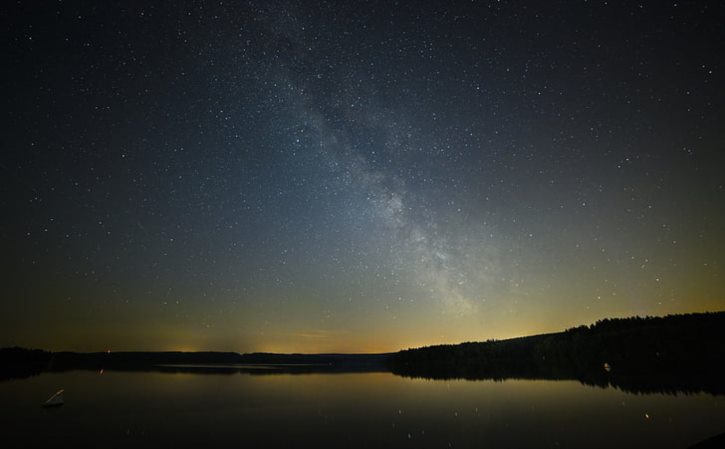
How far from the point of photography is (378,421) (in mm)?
24422

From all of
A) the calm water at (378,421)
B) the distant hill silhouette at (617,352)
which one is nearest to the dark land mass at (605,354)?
the distant hill silhouette at (617,352)

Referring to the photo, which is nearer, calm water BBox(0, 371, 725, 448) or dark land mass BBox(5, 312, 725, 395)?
calm water BBox(0, 371, 725, 448)

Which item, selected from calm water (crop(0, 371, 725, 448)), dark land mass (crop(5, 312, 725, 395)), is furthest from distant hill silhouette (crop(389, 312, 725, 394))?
calm water (crop(0, 371, 725, 448))

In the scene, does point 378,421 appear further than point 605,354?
No

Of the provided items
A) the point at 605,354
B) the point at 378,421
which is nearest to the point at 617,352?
the point at 605,354

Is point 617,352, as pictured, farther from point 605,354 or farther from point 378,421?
point 378,421

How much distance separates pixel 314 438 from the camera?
19609mm

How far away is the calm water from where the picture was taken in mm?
18531

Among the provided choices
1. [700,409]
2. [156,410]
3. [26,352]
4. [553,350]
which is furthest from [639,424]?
[26,352]

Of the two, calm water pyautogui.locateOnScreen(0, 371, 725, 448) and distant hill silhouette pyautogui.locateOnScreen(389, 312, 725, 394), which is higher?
distant hill silhouette pyautogui.locateOnScreen(389, 312, 725, 394)

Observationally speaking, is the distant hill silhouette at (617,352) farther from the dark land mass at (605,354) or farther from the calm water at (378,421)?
the calm water at (378,421)

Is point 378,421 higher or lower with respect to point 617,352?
lower

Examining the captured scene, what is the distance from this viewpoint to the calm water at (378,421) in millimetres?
18531

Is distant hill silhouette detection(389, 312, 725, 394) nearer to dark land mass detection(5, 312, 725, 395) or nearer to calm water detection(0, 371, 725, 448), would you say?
dark land mass detection(5, 312, 725, 395)
